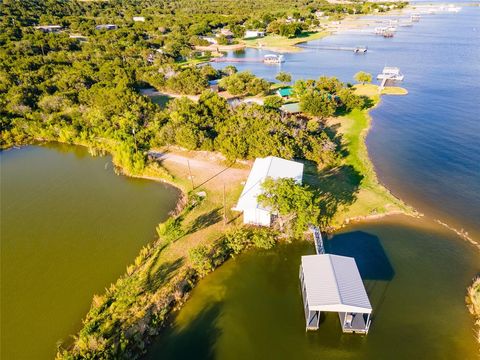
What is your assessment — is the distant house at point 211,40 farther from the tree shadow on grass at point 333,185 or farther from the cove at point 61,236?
the tree shadow on grass at point 333,185

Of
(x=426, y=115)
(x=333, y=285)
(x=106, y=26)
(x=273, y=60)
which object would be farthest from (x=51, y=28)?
(x=333, y=285)

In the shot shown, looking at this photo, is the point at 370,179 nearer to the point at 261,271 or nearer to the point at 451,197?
the point at 451,197

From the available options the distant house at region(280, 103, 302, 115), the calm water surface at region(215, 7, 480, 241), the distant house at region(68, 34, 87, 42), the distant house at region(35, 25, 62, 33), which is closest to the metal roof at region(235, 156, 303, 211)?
the calm water surface at region(215, 7, 480, 241)

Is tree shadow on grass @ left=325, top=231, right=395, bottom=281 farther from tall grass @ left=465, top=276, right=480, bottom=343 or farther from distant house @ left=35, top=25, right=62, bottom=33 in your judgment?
distant house @ left=35, top=25, right=62, bottom=33

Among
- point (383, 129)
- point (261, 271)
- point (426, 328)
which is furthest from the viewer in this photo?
point (383, 129)

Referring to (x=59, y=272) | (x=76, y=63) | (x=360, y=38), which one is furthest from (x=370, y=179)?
(x=360, y=38)

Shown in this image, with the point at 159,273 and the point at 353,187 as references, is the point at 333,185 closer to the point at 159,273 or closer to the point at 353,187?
the point at 353,187
